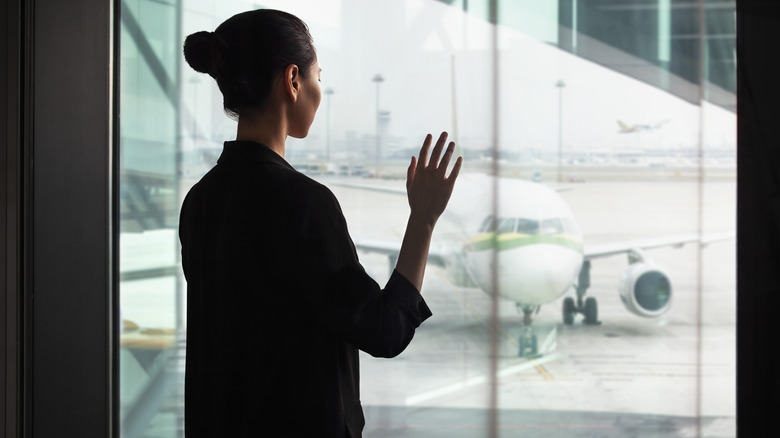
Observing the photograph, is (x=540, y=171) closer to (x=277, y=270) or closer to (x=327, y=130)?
(x=327, y=130)

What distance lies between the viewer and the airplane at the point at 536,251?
1.63m

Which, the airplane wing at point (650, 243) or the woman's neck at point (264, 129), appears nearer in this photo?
the woman's neck at point (264, 129)

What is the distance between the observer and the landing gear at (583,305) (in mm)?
1639

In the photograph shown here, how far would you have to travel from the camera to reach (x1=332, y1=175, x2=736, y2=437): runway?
5.36ft

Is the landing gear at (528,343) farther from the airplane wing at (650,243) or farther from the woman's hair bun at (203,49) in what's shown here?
the woman's hair bun at (203,49)

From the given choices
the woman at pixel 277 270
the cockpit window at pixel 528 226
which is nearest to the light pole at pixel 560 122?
the cockpit window at pixel 528 226

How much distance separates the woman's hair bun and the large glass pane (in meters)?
0.88

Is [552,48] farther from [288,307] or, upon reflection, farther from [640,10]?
[288,307]

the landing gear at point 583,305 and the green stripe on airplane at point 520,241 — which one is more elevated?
the green stripe on airplane at point 520,241

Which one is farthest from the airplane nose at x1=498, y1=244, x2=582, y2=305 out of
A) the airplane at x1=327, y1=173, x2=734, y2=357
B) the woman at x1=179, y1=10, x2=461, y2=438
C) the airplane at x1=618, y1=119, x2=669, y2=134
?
the woman at x1=179, y1=10, x2=461, y2=438

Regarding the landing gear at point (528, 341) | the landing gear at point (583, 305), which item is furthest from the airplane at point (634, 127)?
the landing gear at point (528, 341)

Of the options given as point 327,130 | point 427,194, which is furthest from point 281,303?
point 327,130

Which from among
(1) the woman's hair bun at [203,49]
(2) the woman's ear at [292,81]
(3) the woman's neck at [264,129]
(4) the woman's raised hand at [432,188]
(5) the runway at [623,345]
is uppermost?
(1) the woman's hair bun at [203,49]

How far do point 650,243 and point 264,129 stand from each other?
1.20 metres
